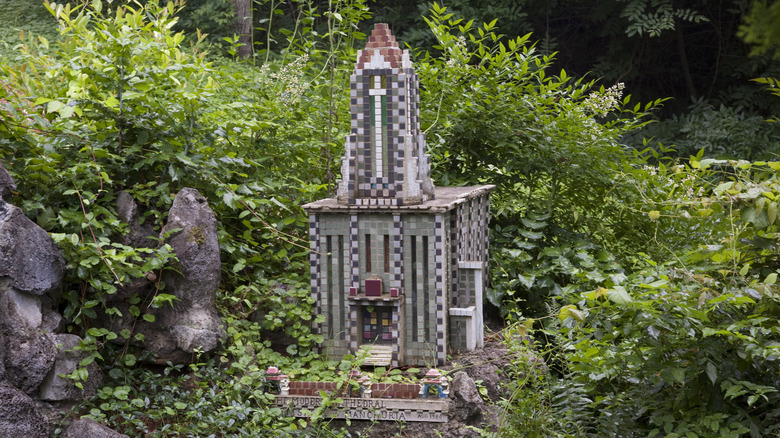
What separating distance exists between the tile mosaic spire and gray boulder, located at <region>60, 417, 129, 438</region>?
2.08 metres

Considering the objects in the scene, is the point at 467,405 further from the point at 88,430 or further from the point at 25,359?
the point at 25,359

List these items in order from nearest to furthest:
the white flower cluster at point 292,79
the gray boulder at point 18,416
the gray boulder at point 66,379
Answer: the gray boulder at point 18,416 → the gray boulder at point 66,379 → the white flower cluster at point 292,79

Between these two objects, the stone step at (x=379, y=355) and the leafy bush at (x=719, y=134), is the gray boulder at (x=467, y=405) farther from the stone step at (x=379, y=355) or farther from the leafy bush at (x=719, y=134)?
the leafy bush at (x=719, y=134)

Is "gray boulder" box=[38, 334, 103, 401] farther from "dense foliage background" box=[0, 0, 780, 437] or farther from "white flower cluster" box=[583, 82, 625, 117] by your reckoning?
"white flower cluster" box=[583, 82, 625, 117]

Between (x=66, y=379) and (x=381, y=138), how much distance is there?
252 centimetres

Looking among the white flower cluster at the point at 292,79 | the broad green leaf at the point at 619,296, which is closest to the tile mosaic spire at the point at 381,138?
the white flower cluster at the point at 292,79

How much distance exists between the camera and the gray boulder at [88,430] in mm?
4266

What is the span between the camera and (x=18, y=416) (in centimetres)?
418

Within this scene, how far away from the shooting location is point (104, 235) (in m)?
5.06

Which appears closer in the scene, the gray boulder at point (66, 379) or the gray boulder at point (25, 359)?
the gray boulder at point (25, 359)

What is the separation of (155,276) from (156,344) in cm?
45

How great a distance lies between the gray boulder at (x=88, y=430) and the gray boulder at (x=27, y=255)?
32.3 inches

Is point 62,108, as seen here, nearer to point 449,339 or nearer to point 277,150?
point 277,150

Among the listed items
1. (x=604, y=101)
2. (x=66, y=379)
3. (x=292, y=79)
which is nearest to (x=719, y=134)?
(x=604, y=101)
